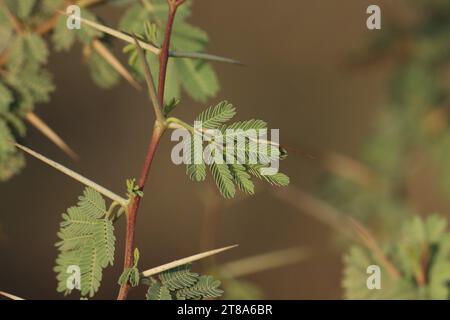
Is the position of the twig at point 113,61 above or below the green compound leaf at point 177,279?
above

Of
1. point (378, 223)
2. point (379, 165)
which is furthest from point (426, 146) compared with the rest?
point (378, 223)

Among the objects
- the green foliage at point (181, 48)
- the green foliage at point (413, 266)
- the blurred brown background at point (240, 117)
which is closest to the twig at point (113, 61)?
the green foliage at point (181, 48)

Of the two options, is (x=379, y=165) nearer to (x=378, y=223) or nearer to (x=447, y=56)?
(x=378, y=223)

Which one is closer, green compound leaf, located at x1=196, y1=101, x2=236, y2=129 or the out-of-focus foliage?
green compound leaf, located at x1=196, y1=101, x2=236, y2=129

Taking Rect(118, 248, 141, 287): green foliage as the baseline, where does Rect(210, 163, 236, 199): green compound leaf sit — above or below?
above

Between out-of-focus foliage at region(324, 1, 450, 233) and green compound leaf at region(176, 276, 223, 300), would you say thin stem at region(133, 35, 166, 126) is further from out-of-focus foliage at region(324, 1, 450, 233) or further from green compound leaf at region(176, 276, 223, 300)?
out-of-focus foliage at region(324, 1, 450, 233)

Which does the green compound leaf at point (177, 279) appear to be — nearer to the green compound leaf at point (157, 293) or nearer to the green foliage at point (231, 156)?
the green compound leaf at point (157, 293)

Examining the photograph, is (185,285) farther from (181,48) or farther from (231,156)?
(181,48)

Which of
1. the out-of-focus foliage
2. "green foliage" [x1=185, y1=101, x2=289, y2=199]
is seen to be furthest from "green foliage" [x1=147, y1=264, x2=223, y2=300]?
the out-of-focus foliage
